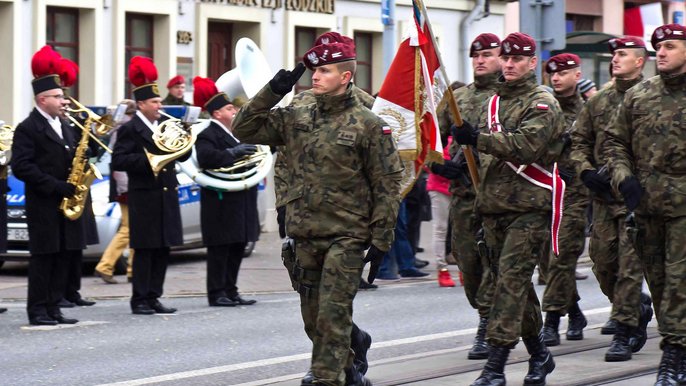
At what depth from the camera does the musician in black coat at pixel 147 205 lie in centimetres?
1251

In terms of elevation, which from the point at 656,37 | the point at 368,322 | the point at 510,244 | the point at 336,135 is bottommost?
the point at 368,322

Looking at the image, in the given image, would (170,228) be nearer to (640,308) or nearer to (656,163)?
(640,308)

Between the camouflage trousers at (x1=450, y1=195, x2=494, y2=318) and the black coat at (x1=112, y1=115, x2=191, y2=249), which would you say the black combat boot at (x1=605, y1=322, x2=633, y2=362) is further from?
the black coat at (x1=112, y1=115, x2=191, y2=249)

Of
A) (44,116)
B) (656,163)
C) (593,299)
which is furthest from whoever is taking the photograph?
(593,299)

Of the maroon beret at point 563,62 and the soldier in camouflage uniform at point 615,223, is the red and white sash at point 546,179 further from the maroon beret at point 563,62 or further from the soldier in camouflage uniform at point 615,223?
the maroon beret at point 563,62

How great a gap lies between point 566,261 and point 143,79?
13.6 feet

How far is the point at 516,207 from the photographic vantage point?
28.4ft

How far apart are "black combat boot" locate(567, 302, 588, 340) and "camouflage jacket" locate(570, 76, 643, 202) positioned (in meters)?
1.15

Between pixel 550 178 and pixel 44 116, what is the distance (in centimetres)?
478

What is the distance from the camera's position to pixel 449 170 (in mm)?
9688

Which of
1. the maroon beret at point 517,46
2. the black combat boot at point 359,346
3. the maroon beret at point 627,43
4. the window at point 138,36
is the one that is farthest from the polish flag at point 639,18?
the black combat boot at point 359,346

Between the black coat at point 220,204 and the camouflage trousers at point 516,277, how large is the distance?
4.60 meters

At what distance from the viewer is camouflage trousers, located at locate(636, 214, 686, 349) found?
27.4 feet

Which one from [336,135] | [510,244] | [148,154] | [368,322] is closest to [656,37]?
[510,244]
